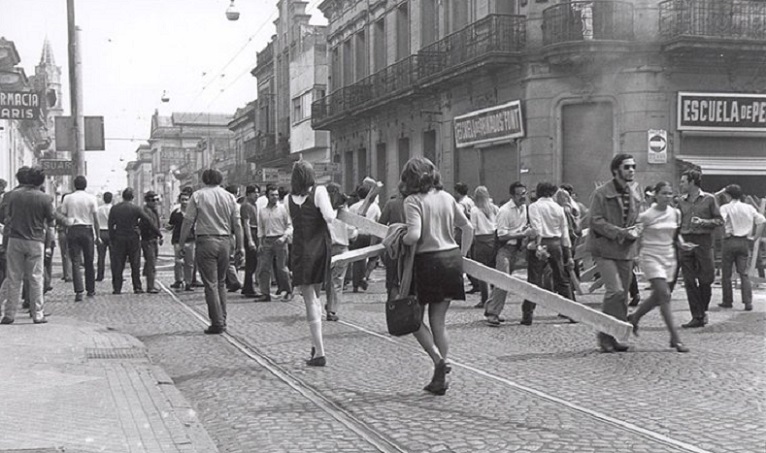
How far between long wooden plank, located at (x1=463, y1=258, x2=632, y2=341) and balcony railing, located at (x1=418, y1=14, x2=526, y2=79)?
16.1 m

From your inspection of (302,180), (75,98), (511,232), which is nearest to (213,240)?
(302,180)

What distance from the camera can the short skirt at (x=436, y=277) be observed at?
6.30 metres

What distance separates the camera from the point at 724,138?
21.6 metres

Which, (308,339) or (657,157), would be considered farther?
(657,157)

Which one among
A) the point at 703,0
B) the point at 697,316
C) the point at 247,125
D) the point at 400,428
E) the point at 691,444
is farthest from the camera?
the point at 247,125

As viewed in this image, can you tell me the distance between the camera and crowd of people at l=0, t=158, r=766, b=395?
252 inches

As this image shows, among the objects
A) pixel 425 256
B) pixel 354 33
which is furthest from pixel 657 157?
pixel 354 33

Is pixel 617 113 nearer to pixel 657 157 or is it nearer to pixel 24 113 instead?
pixel 657 157

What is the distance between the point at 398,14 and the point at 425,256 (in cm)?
2683

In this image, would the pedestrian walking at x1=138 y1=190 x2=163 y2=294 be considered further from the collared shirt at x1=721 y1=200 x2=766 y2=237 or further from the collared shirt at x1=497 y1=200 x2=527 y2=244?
the collared shirt at x1=721 y1=200 x2=766 y2=237

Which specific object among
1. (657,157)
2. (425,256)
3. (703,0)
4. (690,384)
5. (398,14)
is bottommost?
(690,384)

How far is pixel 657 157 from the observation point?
20844 mm

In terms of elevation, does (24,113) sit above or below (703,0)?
below

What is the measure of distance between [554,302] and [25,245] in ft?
21.4
